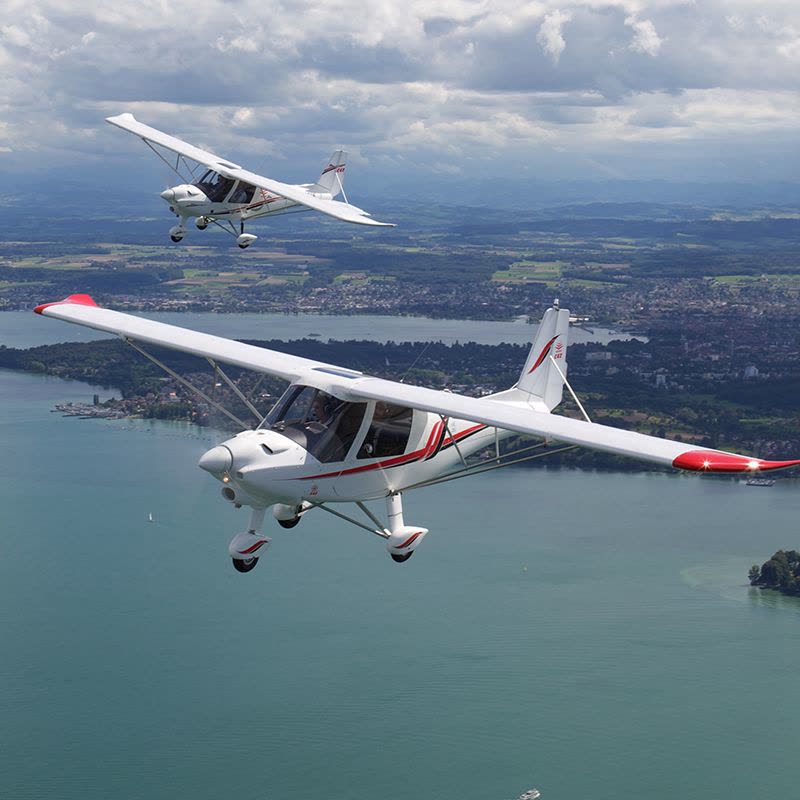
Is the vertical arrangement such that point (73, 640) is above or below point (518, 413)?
below

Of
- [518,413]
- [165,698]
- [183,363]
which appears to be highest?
[518,413]

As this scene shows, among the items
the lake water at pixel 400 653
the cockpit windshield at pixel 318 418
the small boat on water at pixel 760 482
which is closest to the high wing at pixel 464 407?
the cockpit windshield at pixel 318 418

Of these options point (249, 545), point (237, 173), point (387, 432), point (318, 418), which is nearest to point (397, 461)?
point (387, 432)

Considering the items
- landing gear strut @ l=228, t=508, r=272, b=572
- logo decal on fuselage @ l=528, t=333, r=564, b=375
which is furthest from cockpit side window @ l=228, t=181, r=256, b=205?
landing gear strut @ l=228, t=508, r=272, b=572

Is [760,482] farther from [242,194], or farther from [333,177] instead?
[242,194]

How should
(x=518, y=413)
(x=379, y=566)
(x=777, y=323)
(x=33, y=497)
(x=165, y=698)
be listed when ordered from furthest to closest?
→ (x=777, y=323)
(x=33, y=497)
(x=379, y=566)
(x=165, y=698)
(x=518, y=413)

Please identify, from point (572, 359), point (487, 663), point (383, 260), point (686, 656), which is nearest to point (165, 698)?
point (487, 663)

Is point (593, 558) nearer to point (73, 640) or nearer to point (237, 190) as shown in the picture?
point (73, 640)
